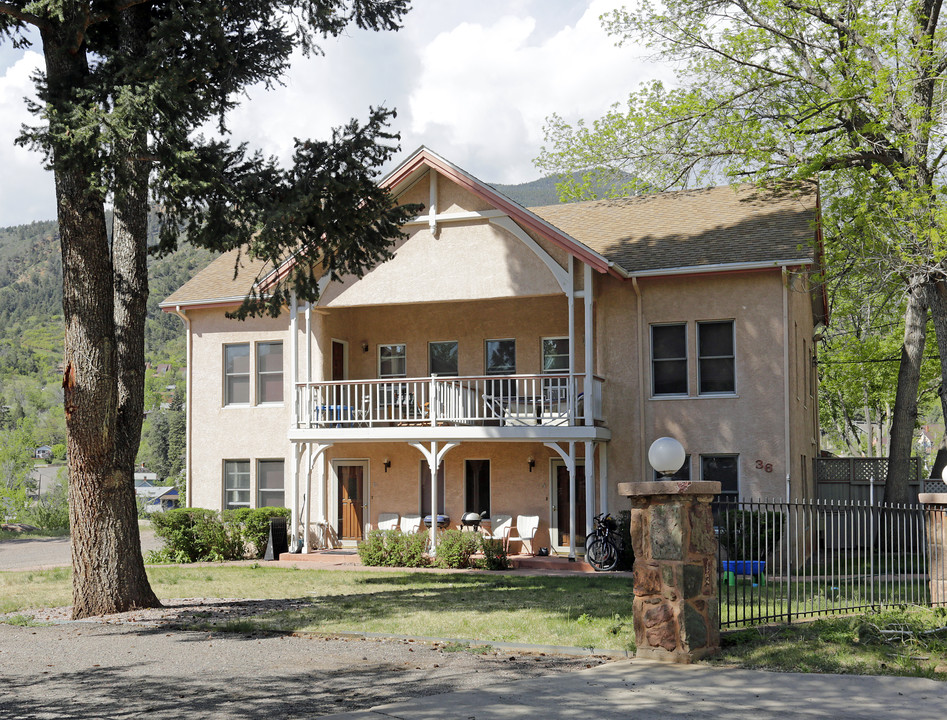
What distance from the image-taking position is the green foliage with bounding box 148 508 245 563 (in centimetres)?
2227

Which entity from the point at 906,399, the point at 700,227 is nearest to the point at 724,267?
the point at 700,227

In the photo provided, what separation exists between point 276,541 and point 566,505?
22.0 feet

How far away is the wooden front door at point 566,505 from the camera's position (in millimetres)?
21562

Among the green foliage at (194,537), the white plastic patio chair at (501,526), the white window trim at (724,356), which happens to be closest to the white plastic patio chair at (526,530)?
the white plastic patio chair at (501,526)

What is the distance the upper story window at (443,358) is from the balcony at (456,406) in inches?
29.0

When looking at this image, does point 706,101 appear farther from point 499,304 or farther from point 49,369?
point 49,369

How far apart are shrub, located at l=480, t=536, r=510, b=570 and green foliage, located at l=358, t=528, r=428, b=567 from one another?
56.5 inches

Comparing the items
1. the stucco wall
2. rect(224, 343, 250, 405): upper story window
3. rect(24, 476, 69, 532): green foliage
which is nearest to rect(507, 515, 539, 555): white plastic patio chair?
the stucco wall

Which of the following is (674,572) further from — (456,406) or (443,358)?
(443,358)

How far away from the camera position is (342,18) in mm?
14562

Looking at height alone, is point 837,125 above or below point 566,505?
above

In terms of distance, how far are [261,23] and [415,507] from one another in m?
12.4

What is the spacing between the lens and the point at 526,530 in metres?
21.7

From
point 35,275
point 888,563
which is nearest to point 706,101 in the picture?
point 888,563
